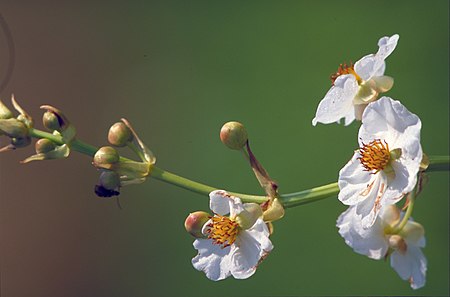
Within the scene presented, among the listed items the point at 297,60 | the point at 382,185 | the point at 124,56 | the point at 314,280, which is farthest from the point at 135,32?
the point at 382,185

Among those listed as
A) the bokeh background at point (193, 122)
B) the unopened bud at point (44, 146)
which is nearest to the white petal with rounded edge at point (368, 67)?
the unopened bud at point (44, 146)

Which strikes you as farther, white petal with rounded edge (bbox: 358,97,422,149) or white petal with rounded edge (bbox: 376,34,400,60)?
white petal with rounded edge (bbox: 376,34,400,60)

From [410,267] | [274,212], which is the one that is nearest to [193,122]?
[410,267]

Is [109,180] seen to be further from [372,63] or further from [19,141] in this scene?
[372,63]

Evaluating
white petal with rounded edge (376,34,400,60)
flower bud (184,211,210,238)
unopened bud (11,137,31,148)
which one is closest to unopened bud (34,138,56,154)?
unopened bud (11,137,31,148)

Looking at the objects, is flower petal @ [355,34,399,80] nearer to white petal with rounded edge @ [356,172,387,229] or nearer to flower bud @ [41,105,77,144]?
white petal with rounded edge @ [356,172,387,229]

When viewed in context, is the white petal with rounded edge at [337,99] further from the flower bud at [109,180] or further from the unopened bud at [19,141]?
the unopened bud at [19,141]
